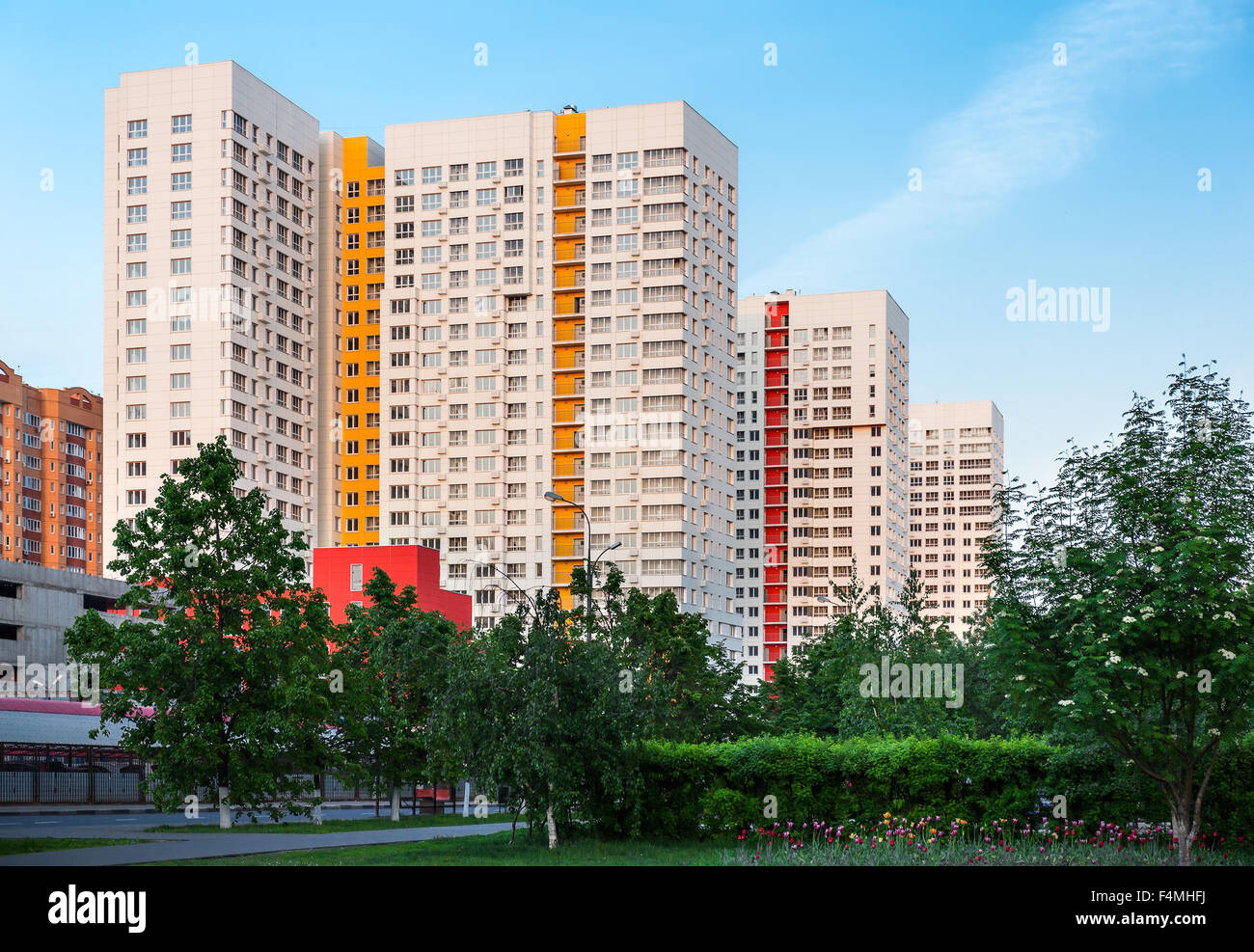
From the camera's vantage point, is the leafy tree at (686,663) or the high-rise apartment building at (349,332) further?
the high-rise apartment building at (349,332)

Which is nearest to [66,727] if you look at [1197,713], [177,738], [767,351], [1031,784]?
[177,738]

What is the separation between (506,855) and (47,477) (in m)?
179

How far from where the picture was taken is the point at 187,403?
397 ft

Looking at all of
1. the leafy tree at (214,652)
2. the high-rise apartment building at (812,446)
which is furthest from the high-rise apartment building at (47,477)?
the leafy tree at (214,652)

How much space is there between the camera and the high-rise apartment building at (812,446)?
174 m

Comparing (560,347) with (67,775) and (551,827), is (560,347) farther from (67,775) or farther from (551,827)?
(551,827)

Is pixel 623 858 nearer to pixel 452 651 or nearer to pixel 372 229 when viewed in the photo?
pixel 452 651

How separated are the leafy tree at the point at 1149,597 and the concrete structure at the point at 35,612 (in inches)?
2903

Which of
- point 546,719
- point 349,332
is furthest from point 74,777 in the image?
point 349,332

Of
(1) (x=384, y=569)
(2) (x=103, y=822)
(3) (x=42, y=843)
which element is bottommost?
(2) (x=103, y=822)

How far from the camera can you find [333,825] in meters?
44.7

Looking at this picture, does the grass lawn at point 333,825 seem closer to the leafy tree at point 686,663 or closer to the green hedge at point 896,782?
the leafy tree at point 686,663

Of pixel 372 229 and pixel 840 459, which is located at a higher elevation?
pixel 372 229
